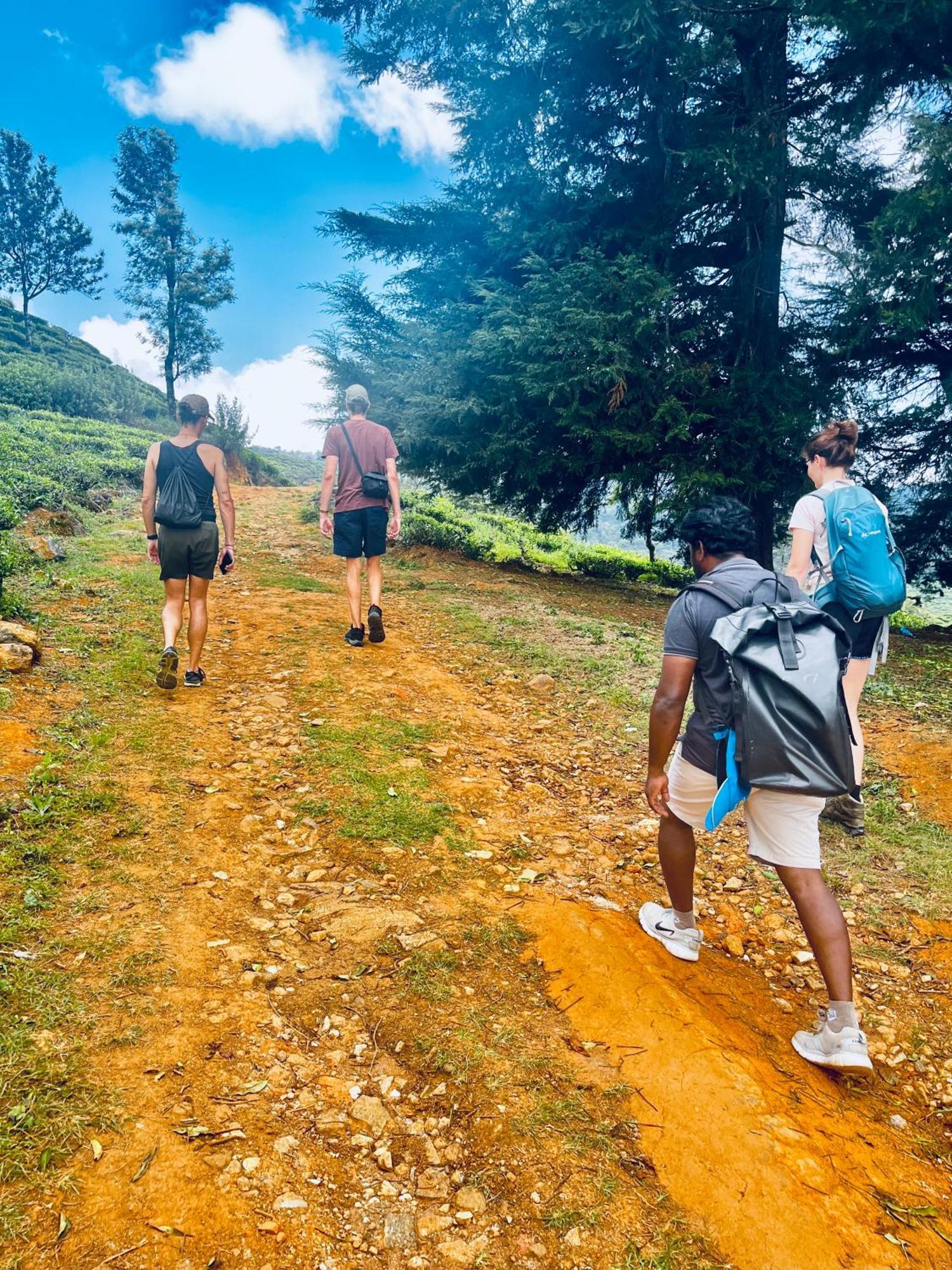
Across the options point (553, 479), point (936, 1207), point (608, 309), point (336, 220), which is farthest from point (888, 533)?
point (336, 220)

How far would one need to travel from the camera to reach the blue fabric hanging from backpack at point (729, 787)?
8.21ft

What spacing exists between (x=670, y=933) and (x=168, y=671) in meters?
4.01

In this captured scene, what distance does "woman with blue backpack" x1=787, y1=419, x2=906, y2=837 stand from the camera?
12.3 ft

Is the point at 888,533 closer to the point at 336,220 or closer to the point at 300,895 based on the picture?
the point at 300,895

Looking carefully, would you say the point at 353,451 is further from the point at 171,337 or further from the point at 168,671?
the point at 171,337

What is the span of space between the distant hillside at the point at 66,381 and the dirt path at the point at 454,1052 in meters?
27.5

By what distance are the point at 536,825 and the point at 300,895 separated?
1.49 metres

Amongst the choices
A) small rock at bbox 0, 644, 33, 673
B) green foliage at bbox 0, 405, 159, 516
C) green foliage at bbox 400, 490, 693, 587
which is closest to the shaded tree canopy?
green foliage at bbox 400, 490, 693, 587

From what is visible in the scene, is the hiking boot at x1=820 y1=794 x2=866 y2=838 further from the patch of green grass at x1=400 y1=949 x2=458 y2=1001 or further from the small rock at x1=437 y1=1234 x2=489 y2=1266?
the small rock at x1=437 y1=1234 x2=489 y2=1266

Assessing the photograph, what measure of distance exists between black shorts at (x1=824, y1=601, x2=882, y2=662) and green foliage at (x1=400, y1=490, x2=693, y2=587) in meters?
9.20

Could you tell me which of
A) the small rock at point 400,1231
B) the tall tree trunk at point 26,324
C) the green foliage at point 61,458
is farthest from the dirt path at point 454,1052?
the tall tree trunk at point 26,324

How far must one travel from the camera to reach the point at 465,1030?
2.46m

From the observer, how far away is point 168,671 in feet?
17.0

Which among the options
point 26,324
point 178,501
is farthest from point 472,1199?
point 26,324
